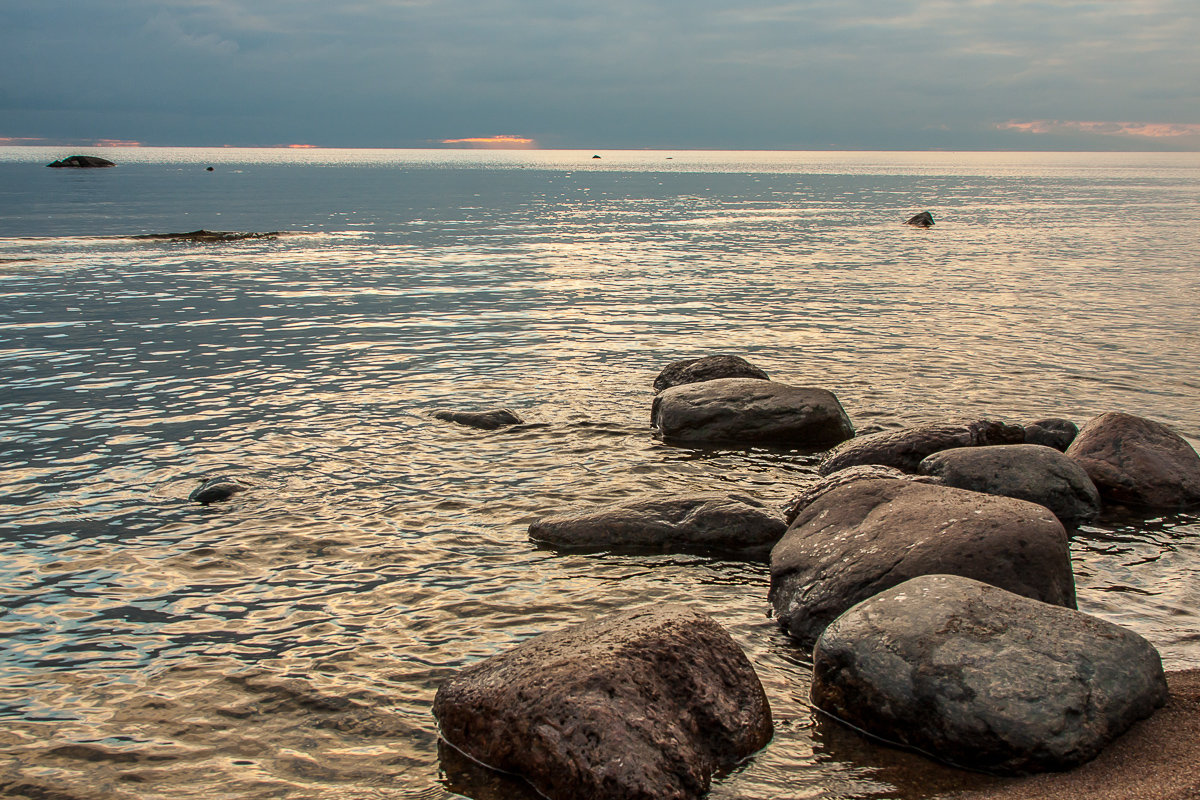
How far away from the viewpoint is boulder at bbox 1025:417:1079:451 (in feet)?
40.7

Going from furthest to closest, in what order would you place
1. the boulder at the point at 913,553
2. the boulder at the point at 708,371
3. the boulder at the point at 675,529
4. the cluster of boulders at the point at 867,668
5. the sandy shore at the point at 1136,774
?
the boulder at the point at 708,371 → the boulder at the point at 675,529 → the boulder at the point at 913,553 → the cluster of boulders at the point at 867,668 → the sandy shore at the point at 1136,774

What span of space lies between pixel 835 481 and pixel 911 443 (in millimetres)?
1920

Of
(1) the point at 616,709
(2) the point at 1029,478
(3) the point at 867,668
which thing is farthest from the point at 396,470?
(2) the point at 1029,478

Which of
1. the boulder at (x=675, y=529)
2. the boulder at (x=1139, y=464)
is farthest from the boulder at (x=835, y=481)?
the boulder at (x=1139, y=464)

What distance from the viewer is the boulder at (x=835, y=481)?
9914 millimetres

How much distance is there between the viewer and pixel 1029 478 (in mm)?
10172

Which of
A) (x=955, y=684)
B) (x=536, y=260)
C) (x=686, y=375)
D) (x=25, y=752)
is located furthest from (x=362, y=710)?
(x=536, y=260)

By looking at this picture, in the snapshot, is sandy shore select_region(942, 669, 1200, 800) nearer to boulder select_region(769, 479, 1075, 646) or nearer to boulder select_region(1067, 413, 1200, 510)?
boulder select_region(769, 479, 1075, 646)

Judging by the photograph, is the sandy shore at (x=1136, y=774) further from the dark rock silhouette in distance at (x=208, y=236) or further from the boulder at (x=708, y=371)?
the dark rock silhouette in distance at (x=208, y=236)

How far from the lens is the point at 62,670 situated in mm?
6934

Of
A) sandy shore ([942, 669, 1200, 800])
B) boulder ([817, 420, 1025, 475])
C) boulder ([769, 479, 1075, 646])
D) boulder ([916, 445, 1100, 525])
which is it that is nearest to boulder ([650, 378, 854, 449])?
boulder ([817, 420, 1025, 475])

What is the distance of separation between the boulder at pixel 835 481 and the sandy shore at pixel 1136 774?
4.10 metres

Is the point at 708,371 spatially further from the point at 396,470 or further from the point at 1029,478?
the point at 1029,478

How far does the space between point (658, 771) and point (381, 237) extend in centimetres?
4426
